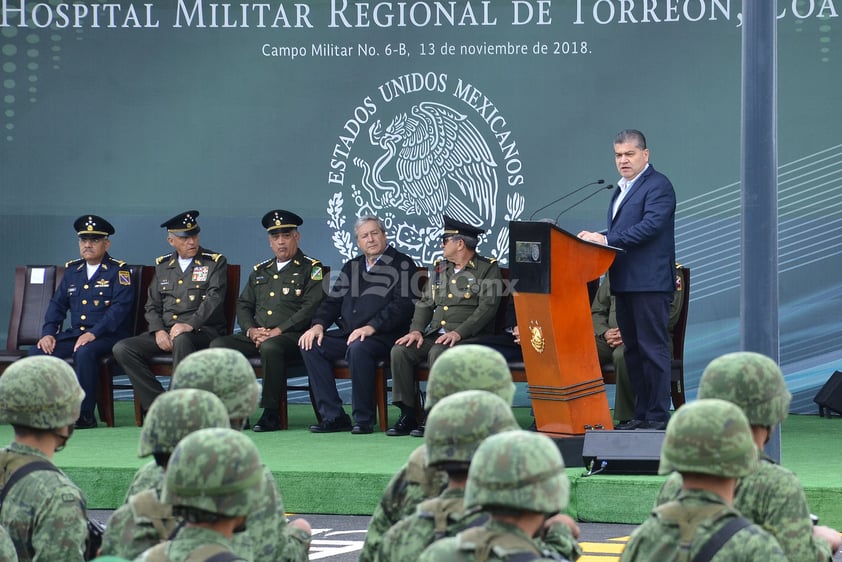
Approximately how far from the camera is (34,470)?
326 cm

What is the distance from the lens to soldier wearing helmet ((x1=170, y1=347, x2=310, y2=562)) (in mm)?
3154

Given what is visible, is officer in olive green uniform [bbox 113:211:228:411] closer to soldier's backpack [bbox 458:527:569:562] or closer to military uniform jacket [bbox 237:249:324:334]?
military uniform jacket [bbox 237:249:324:334]

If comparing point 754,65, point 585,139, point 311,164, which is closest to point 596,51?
point 585,139

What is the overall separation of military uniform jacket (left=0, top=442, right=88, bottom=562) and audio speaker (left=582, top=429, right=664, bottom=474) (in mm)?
3322

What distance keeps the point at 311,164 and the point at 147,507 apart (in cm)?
657

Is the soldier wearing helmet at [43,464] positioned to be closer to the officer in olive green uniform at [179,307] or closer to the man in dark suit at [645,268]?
the man in dark suit at [645,268]

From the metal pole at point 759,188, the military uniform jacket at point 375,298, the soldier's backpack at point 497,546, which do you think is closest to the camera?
the soldier's backpack at point 497,546

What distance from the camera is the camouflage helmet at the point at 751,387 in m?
3.16

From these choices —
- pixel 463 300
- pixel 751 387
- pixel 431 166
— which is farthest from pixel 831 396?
pixel 751 387

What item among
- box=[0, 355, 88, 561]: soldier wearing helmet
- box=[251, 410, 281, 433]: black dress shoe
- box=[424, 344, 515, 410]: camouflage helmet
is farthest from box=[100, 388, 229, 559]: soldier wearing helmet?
box=[251, 410, 281, 433]: black dress shoe

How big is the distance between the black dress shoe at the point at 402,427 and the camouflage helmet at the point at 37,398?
461 cm

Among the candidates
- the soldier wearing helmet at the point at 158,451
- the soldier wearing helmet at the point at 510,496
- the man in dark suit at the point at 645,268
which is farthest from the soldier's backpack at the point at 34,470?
the man in dark suit at the point at 645,268

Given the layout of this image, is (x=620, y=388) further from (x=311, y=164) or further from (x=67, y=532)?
(x=67, y=532)

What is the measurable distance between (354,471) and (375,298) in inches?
84.9
